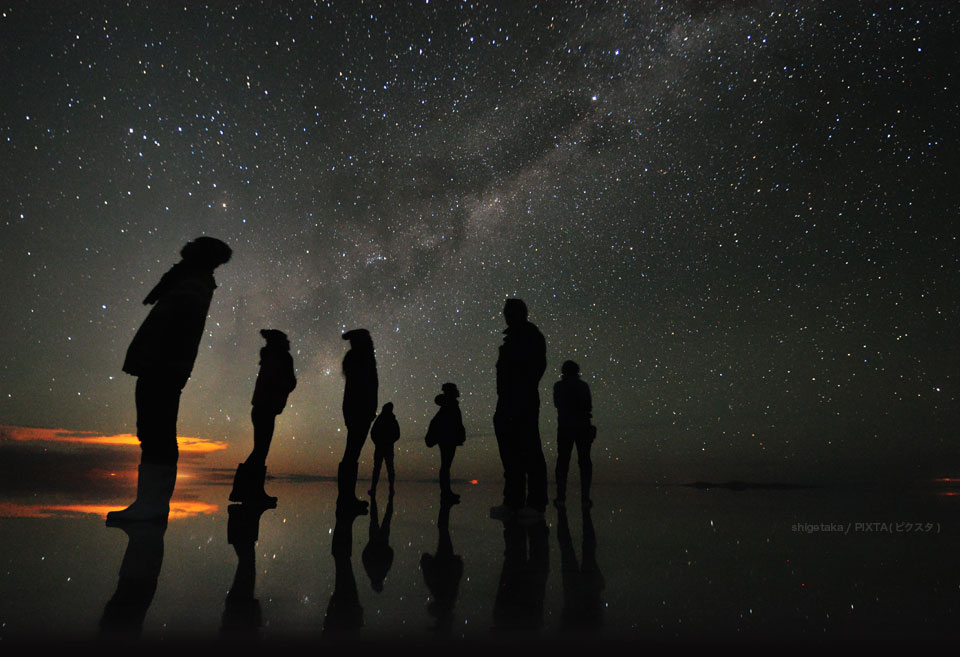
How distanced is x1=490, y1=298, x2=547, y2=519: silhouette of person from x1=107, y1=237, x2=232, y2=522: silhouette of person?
2328 millimetres

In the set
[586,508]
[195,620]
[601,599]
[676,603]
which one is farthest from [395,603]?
[586,508]

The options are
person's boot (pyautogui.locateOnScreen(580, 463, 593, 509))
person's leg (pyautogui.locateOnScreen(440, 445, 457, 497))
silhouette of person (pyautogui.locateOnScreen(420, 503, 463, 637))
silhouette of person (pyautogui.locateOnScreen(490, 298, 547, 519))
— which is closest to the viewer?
silhouette of person (pyautogui.locateOnScreen(420, 503, 463, 637))

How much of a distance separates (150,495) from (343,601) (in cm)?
224

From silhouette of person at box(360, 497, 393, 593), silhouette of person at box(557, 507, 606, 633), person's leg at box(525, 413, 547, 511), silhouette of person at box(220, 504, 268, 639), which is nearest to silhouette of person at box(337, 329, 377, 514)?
silhouette of person at box(360, 497, 393, 593)

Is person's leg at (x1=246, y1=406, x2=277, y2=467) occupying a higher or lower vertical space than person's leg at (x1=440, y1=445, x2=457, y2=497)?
higher

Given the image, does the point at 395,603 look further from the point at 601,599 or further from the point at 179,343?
the point at 179,343

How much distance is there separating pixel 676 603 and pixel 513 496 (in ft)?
9.02

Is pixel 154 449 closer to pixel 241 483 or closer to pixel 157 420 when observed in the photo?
pixel 157 420

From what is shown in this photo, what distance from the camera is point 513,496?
417cm

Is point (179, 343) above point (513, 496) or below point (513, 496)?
above

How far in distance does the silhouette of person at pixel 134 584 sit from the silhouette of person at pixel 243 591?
0.20 meters

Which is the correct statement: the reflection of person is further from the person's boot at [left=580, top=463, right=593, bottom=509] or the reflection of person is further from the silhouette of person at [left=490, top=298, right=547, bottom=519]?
the person's boot at [left=580, top=463, right=593, bottom=509]

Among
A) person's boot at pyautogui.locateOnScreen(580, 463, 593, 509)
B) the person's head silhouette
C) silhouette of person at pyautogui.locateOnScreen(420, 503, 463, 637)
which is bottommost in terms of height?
person's boot at pyautogui.locateOnScreen(580, 463, 593, 509)

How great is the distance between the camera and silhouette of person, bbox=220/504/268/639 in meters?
1.18
